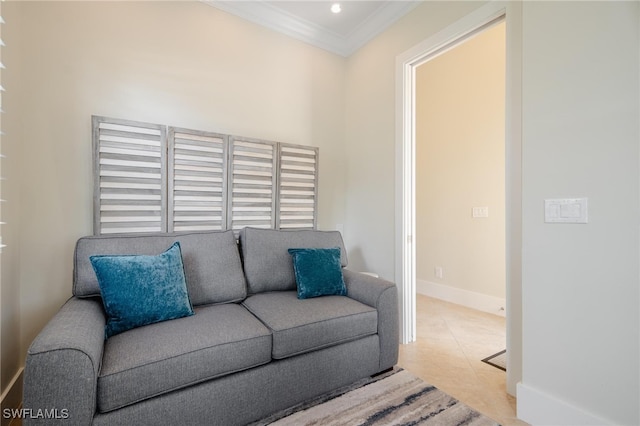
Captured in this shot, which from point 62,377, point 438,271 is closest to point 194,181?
point 62,377

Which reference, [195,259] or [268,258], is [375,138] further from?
[195,259]

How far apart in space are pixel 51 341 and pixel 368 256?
2340 millimetres

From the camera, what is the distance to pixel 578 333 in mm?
1336

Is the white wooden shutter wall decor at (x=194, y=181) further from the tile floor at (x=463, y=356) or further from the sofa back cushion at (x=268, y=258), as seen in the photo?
the tile floor at (x=463, y=356)

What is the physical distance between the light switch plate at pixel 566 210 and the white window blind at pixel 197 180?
7.24ft

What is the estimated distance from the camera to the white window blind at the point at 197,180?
216 centimetres

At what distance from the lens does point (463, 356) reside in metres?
2.20

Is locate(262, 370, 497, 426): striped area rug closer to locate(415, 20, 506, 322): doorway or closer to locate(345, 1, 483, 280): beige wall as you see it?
locate(345, 1, 483, 280): beige wall

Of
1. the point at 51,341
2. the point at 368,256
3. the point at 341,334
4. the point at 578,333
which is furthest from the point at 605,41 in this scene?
the point at 51,341

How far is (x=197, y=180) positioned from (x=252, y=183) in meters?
0.46

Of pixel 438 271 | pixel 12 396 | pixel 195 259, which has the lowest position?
pixel 12 396

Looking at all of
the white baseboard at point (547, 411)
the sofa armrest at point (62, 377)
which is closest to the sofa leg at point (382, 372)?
the white baseboard at point (547, 411)

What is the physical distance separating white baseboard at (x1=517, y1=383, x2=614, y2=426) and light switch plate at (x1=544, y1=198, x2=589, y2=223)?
0.91m

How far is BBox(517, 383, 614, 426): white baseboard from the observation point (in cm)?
131
